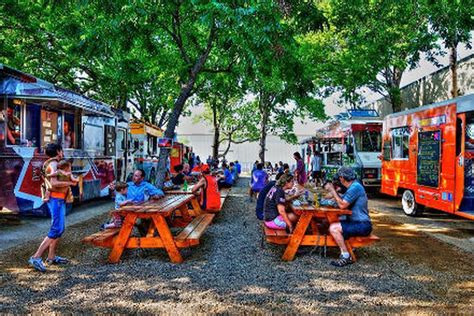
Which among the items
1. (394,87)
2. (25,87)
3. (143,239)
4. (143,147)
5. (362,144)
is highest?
(394,87)

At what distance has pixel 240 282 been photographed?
4.89 meters

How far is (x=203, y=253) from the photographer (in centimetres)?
630

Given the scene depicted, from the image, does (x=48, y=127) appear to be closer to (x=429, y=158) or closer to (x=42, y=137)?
(x=42, y=137)

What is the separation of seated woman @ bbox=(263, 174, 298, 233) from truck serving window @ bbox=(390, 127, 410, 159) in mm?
5936

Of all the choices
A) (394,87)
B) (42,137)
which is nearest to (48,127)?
(42,137)

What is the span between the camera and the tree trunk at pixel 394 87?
63.8 feet

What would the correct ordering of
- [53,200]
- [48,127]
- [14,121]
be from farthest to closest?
1. [48,127]
2. [14,121]
3. [53,200]

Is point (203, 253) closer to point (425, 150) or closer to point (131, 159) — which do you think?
point (425, 150)

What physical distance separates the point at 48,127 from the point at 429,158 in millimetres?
9030

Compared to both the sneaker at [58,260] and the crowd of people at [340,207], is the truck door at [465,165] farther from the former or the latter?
the sneaker at [58,260]

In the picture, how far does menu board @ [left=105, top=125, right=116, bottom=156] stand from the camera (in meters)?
12.9

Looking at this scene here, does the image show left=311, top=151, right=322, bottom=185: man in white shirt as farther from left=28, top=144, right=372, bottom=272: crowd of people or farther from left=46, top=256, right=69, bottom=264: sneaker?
left=46, top=256, right=69, bottom=264: sneaker

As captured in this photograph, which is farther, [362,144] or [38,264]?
[362,144]

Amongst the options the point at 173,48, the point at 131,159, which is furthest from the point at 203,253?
the point at 131,159
